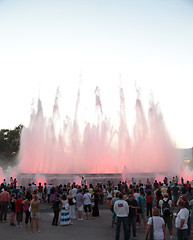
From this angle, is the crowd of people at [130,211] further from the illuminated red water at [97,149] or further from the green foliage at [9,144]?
the green foliage at [9,144]

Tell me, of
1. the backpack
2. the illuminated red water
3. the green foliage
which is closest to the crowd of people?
the backpack

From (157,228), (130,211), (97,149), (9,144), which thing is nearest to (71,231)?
(130,211)

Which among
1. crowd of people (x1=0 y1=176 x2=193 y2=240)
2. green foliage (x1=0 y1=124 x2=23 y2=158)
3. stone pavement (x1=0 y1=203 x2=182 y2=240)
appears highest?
green foliage (x1=0 y1=124 x2=23 y2=158)

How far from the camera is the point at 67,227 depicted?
38.2ft

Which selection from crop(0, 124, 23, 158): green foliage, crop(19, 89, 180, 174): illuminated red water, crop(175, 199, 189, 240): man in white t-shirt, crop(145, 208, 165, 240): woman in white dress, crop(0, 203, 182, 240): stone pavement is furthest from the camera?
crop(0, 124, 23, 158): green foliage

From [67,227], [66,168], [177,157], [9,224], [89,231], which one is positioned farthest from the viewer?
[177,157]

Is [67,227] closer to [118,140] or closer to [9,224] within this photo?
[9,224]

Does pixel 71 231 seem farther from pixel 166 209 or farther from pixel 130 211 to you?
pixel 166 209

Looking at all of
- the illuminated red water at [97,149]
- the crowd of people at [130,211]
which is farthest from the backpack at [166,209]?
the illuminated red water at [97,149]

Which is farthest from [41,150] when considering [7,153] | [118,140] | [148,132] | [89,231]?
[7,153]

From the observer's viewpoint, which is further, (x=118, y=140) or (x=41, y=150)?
(x=118, y=140)

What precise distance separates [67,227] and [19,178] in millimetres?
16408

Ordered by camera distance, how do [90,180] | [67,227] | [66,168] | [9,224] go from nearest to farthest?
[67,227], [9,224], [90,180], [66,168]

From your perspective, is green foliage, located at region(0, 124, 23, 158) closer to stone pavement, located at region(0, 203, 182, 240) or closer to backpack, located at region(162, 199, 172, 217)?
stone pavement, located at region(0, 203, 182, 240)
